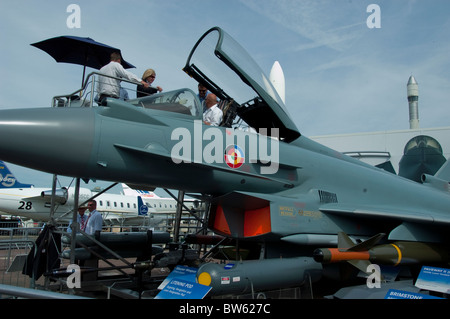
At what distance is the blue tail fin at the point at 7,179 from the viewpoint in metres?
23.2

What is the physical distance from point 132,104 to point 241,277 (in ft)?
8.91

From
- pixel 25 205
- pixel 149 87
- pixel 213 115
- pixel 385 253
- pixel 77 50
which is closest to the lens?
pixel 385 253

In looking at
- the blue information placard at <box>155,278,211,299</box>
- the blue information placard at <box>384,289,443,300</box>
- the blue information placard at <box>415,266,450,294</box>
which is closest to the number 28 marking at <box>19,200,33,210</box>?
the blue information placard at <box>155,278,211,299</box>

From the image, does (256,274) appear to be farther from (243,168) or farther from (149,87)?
(149,87)

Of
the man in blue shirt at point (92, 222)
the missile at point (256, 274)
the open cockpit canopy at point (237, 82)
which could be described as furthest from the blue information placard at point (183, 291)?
the man in blue shirt at point (92, 222)

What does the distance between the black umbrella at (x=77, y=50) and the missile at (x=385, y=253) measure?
16.7 ft

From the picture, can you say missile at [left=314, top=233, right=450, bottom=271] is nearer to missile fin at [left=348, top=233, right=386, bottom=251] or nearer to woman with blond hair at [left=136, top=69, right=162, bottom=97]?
missile fin at [left=348, top=233, right=386, bottom=251]

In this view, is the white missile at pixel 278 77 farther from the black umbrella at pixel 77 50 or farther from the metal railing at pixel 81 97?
the metal railing at pixel 81 97

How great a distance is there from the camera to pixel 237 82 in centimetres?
622

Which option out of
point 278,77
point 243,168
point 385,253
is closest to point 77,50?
point 243,168

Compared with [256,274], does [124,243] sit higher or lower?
higher

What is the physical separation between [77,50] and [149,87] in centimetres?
232

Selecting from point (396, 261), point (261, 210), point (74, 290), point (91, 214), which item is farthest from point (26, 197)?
point (396, 261)

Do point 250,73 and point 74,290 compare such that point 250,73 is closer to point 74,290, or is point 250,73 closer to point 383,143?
point 74,290
